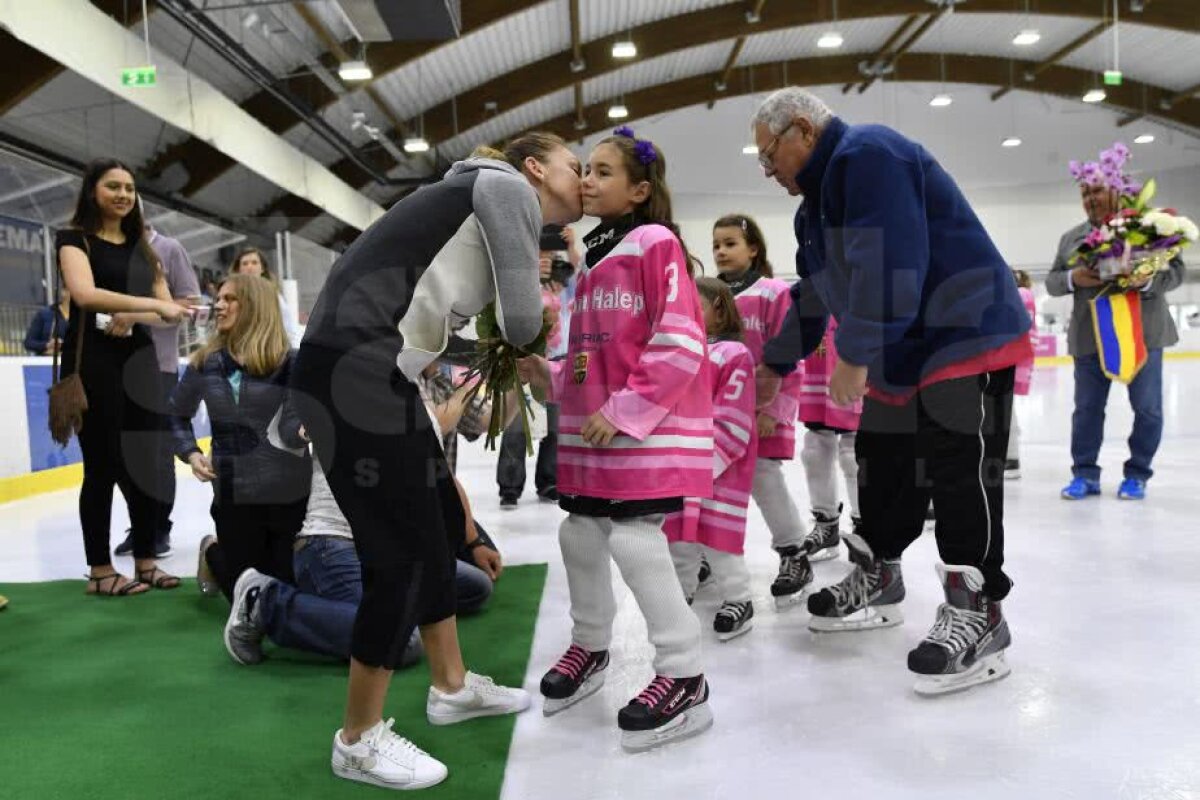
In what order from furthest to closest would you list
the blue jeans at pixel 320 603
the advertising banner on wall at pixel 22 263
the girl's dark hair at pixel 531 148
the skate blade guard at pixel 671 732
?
the advertising banner on wall at pixel 22 263, the blue jeans at pixel 320 603, the girl's dark hair at pixel 531 148, the skate blade guard at pixel 671 732

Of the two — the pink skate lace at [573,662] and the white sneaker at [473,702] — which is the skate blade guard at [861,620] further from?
the white sneaker at [473,702]

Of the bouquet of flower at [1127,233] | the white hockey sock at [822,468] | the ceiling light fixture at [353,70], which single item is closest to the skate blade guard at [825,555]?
the white hockey sock at [822,468]

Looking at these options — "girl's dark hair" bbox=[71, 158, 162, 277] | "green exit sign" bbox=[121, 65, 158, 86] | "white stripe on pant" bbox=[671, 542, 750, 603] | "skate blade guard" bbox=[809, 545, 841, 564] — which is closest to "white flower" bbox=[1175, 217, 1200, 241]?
"skate blade guard" bbox=[809, 545, 841, 564]

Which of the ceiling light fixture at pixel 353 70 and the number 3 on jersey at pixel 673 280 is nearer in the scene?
the number 3 on jersey at pixel 673 280

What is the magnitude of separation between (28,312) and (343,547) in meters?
7.24

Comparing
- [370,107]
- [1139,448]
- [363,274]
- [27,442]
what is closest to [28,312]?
[27,442]

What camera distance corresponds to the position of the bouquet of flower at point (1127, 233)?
4.00 metres

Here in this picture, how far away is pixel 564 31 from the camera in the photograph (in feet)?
39.2

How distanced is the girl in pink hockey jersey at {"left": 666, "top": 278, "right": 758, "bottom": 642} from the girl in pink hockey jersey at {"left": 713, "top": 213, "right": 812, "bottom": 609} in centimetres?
17

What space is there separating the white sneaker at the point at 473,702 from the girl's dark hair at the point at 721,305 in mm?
1115

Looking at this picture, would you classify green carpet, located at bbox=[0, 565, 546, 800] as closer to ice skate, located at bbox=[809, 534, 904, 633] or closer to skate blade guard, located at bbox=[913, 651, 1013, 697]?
ice skate, located at bbox=[809, 534, 904, 633]

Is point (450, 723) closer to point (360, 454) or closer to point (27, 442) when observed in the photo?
point (360, 454)

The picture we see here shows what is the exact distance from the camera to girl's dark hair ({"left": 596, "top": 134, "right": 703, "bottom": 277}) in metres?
1.91

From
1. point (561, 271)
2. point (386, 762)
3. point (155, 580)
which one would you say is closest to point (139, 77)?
point (561, 271)
